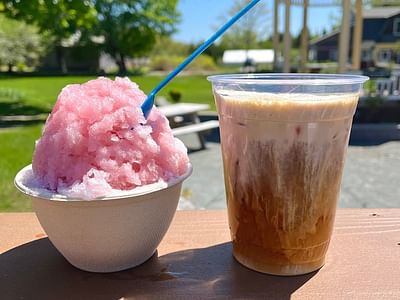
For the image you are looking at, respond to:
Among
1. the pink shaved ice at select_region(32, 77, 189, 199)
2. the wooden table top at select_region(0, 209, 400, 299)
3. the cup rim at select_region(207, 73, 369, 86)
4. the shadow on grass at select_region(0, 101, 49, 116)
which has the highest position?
the cup rim at select_region(207, 73, 369, 86)

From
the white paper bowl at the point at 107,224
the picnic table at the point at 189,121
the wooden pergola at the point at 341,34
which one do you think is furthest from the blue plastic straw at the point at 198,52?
the wooden pergola at the point at 341,34

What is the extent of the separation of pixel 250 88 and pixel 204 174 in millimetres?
3368

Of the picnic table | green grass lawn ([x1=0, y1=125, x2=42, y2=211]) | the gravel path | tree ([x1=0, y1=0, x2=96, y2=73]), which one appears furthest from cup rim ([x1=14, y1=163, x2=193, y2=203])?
tree ([x1=0, y1=0, x2=96, y2=73])

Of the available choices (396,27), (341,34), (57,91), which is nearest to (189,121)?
(341,34)

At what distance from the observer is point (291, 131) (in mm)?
580

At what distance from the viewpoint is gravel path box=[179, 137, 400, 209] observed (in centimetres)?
311

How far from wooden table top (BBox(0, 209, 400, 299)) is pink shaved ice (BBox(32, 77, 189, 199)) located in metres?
0.16

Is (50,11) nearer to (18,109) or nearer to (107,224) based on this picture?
(18,109)

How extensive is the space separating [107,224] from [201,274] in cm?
18

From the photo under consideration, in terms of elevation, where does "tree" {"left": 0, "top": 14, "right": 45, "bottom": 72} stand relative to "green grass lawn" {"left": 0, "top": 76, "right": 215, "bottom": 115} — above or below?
above

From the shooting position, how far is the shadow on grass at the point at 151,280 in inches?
23.4

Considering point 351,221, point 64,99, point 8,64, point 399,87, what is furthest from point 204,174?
point 8,64

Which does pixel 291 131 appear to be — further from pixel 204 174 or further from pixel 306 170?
pixel 204 174

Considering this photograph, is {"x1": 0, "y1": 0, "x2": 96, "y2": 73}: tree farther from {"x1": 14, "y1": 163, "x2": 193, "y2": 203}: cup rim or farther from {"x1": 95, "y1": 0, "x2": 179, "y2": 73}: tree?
{"x1": 95, "y1": 0, "x2": 179, "y2": 73}: tree
